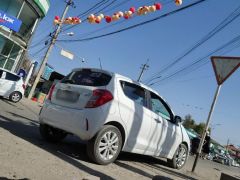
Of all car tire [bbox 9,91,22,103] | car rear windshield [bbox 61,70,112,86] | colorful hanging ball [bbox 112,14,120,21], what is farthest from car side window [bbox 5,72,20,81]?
car rear windshield [bbox 61,70,112,86]

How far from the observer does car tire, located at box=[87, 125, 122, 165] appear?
239 inches

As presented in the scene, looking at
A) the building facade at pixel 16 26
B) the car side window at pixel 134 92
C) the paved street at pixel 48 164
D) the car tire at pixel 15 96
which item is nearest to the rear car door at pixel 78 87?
the car side window at pixel 134 92

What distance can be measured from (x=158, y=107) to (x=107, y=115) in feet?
6.12

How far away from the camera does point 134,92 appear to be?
6.96 metres

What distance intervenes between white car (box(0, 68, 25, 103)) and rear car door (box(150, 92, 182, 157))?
11290 mm

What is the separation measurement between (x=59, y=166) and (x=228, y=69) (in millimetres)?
5567

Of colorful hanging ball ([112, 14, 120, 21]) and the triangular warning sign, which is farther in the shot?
colorful hanging ball ([112, 14, 120, 21])

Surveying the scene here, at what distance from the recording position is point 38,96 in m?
31.2

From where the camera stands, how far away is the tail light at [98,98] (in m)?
6.13

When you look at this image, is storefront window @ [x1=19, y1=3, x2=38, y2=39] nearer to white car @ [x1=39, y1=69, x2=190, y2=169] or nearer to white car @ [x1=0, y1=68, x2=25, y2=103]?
white car @ [x1=0, y1=68, x2=25, y2=103]

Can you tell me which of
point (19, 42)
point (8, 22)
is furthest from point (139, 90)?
point (19, 42)

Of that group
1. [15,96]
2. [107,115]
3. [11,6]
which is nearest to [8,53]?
[11,6]

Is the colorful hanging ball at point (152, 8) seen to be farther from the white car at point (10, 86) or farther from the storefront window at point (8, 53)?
the storefront window at point (8, 53)

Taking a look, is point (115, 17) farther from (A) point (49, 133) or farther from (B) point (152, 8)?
(A) point (49, 133)
